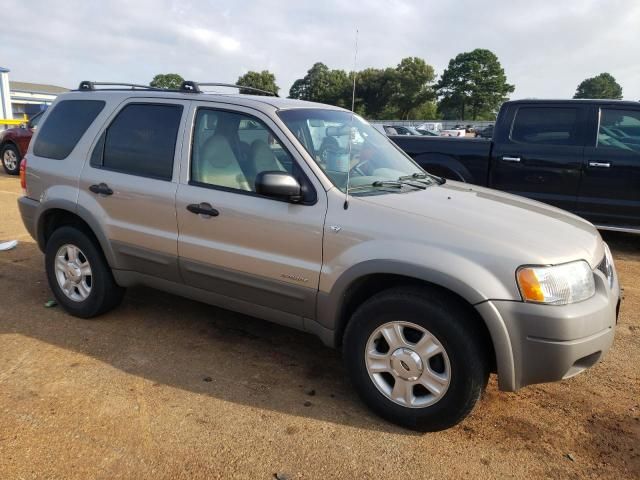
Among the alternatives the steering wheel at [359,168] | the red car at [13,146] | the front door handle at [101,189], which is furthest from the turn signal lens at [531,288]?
the red car at [13,146]

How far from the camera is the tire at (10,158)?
520 inches

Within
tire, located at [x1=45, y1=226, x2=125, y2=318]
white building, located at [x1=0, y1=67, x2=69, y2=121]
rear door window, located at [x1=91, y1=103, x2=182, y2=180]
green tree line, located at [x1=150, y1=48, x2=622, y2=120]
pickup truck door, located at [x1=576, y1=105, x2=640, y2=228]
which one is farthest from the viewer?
green tree line, located at [x1=150, y1=48, x2=622, y2=120]

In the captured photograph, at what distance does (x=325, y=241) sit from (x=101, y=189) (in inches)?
77.3

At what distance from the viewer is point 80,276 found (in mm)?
4152

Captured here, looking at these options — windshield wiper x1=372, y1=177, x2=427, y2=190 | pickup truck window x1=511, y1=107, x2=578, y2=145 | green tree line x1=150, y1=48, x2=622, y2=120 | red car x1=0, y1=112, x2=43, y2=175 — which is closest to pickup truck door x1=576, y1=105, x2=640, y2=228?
pickup truck window x1=511, y1=107, x2=578, y2=145

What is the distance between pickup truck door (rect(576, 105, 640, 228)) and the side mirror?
16.2ft

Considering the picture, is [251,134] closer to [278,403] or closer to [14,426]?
[278,403]

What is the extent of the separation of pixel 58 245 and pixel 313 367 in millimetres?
2374

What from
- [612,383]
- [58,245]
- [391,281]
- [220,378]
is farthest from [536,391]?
[58,245]

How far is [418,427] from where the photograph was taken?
280 centimetres

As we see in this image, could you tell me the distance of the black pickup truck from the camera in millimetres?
6301

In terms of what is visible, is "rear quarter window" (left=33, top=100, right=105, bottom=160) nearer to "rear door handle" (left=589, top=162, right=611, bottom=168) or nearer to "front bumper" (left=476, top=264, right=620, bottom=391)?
"front bumper" (left=476, top=264, right=620, bottom=391)

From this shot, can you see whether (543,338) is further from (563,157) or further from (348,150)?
(563,157)

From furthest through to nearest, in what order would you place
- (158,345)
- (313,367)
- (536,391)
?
(158,345) < (313,367) < (536,391)
